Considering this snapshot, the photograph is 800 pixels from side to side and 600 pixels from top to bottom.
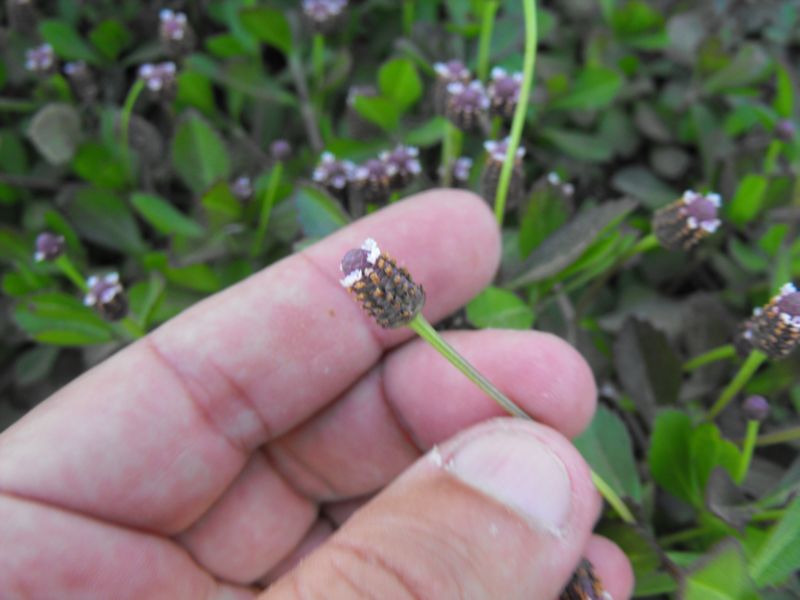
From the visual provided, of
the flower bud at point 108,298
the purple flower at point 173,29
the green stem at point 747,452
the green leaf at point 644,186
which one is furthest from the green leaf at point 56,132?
the green stem at point 747,452

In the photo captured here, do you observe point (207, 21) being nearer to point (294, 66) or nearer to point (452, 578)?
point (294, 66)

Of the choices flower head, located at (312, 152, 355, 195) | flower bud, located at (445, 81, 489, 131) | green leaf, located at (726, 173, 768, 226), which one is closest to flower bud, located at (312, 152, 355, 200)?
flower head, located at (312, 152, 355, 195)

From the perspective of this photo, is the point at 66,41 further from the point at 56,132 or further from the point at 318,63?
the point at 318,63

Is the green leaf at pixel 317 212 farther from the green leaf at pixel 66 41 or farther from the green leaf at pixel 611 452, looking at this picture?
the green leaf at pixel 66 41

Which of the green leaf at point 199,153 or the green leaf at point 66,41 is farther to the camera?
the green leaf at point 66,41

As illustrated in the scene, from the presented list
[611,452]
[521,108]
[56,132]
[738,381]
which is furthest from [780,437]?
[56,132]

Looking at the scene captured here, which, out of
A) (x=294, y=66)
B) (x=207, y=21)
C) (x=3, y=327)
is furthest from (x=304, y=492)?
(x=207, y=21)
